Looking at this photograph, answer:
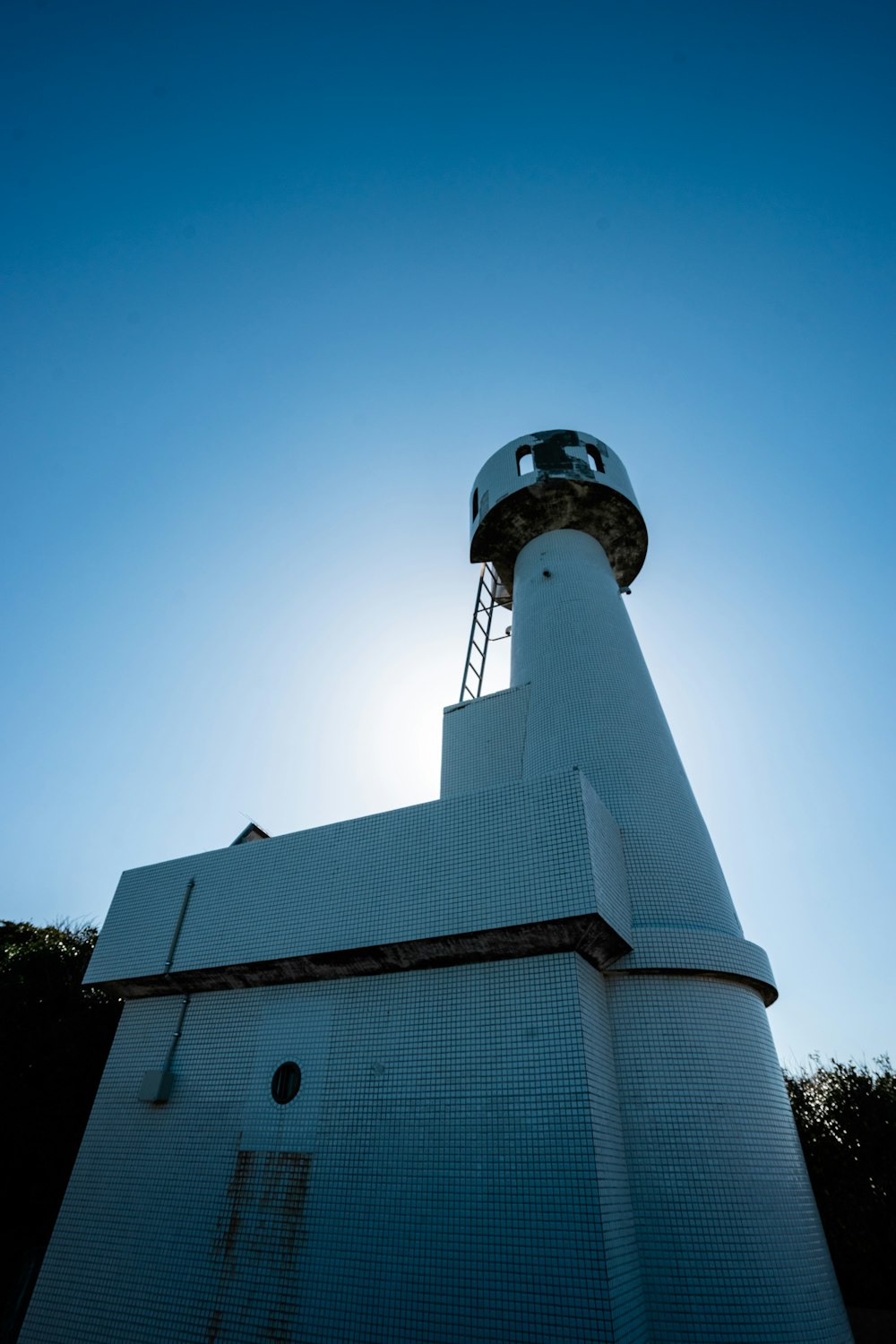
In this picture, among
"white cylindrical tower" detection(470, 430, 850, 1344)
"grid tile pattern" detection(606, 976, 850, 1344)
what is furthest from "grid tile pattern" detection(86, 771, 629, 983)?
"grid tile pattern" detection(606, 976, 850, 1344)

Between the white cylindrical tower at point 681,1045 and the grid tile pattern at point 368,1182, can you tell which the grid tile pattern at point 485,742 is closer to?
the white cylindrical tower at point 681,1045

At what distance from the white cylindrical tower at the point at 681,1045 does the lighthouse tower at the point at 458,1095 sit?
1.2 inches

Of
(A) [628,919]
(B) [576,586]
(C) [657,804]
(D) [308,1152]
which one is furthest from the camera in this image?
(B) [576,586]

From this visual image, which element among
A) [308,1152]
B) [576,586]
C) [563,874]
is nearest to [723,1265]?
[563,874]

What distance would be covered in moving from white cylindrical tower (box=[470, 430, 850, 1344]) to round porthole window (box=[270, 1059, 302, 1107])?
3.81 m

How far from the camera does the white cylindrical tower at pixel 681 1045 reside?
5.55 metres

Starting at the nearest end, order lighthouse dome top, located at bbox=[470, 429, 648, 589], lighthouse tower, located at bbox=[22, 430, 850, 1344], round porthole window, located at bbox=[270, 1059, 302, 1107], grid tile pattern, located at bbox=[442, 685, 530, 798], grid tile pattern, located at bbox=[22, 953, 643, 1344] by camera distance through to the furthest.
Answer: grid tile pattern, located at bbox=[22, 953, 643, 1344], lighthouse tower, located at bbox=[22, 430, 850, 1344], round porthole window, located at bbox=[270, 1059, 302, 1107], grid tile pattern, located at bbox=[442, 685, 530, 798], lighthouse dome top, located at bbox=[470, 429, 648, 589]

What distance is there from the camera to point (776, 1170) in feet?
20.5

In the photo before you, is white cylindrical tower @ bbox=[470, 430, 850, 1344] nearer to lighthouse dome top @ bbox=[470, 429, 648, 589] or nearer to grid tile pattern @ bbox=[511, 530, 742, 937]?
grid tile pattern @ bbox=[511, 530, 742, 937]

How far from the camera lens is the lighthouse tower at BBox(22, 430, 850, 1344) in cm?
550

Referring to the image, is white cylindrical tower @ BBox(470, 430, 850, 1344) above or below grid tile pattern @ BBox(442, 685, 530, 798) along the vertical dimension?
below

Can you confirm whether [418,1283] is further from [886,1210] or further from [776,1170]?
[886,1210]

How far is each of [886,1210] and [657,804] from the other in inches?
350

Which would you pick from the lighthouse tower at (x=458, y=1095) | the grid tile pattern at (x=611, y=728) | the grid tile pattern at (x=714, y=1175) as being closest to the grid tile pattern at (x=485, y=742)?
the grid tile pattern at (x=611, y=728)
